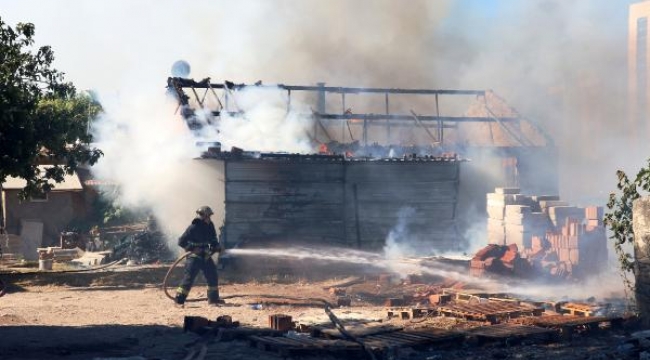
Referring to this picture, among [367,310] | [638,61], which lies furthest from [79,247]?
[638,61]

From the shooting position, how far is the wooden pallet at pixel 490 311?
11.2m

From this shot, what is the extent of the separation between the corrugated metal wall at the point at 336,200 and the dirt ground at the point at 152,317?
2.35m

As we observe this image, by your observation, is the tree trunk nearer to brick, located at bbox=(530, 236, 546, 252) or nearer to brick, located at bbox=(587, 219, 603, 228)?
brick, located at bbox=(587, 219, 603, 228)

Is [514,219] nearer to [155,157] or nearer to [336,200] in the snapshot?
[336,200]

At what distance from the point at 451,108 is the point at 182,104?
1792 cm

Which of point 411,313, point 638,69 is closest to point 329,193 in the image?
point 411,313

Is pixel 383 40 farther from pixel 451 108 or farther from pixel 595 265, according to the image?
pixel 595 265

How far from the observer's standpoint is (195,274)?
1362 centimetres

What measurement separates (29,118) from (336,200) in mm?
9550

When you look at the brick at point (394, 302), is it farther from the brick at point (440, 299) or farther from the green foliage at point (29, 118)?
the green foliage at point (29, 118)

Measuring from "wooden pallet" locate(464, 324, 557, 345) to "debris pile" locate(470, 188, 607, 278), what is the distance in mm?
6042

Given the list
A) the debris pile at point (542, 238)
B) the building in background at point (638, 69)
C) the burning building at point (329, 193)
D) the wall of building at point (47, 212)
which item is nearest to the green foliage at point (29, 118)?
the burning building at point (329, 193)

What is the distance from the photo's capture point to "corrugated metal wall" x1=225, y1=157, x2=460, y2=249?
18.9 metres

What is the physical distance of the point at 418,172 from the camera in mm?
20422
